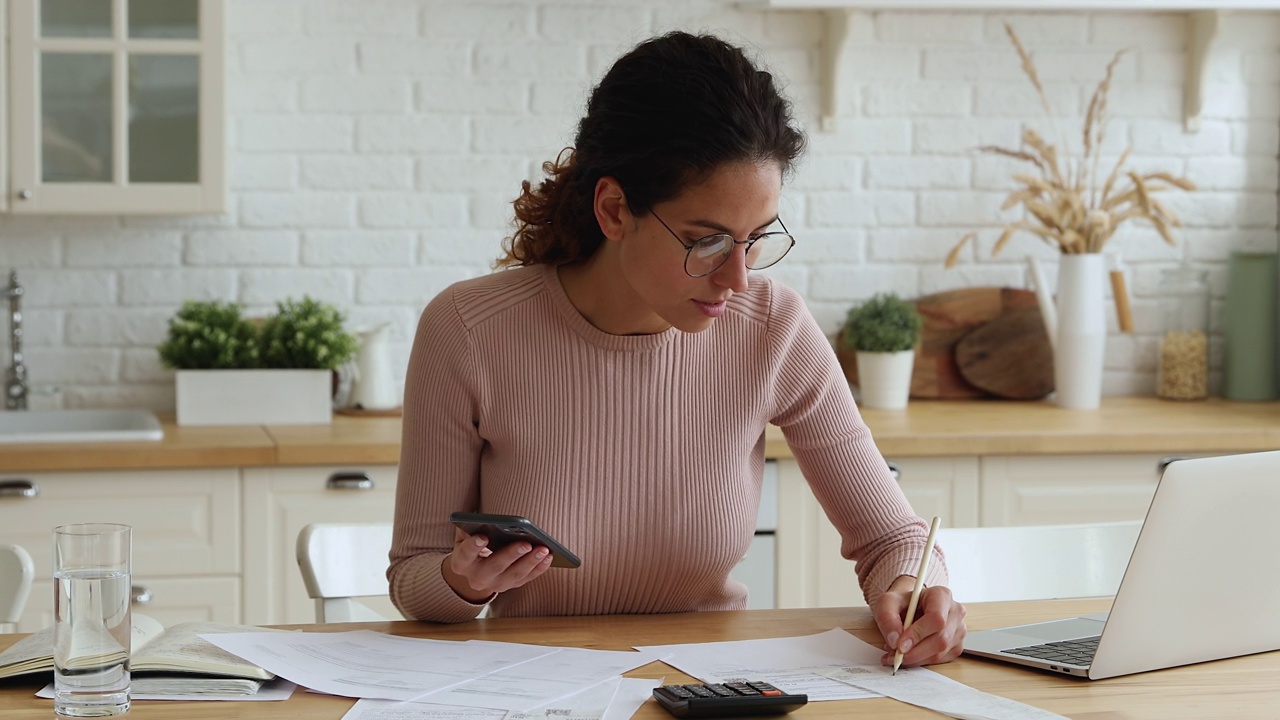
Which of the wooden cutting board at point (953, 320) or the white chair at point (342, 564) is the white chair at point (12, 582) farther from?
the wooden cutting board at point (953, 320)

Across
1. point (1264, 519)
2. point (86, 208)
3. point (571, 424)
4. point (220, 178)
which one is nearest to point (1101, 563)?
point (1264, 519)

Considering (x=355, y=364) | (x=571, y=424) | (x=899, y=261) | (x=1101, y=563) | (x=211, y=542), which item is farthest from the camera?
(x=899, y=261)

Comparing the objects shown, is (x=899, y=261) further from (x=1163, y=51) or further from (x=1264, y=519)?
(x=1264, y=519)

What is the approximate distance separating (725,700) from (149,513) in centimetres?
180

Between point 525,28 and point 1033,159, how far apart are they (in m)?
1.31

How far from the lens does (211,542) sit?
2742mm

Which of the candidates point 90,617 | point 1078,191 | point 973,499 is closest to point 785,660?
point 90,617

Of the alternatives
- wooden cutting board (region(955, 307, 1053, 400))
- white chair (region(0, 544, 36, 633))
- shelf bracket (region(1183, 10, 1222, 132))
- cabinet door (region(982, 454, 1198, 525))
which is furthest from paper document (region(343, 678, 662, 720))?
shelf bracket (region(1183, 10, 1222, 132))

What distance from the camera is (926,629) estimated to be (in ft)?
4.80

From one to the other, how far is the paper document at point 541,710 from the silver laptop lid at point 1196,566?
485mm

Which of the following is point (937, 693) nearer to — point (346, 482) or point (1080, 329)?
point (346, 482)

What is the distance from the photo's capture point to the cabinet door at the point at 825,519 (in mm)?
2900

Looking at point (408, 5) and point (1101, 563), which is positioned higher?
point (408, 5)

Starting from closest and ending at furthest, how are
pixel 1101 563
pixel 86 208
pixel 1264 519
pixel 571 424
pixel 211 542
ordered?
pixel 1264 519 → pixel 571 424 → pixel 1101 563 → pixel 211 542 → pixel 86 208
